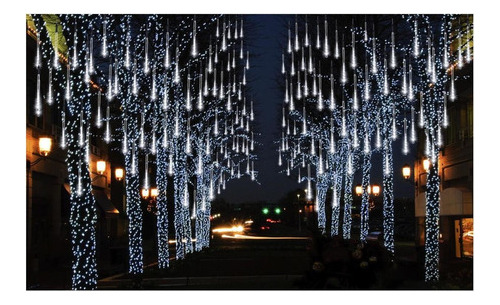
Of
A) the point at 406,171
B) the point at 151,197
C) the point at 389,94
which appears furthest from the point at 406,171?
the point at 151,197

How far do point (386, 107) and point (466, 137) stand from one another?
631 centimetres

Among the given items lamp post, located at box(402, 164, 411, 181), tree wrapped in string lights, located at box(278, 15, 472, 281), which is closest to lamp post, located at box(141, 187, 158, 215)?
tree wrapped in string lights, located at box(278, 15, 472, 281)

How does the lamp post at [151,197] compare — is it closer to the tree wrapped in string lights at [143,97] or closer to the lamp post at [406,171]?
the tree wrapped in string lights at [143,97]

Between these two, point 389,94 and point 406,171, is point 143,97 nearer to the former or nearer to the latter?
point 389,94

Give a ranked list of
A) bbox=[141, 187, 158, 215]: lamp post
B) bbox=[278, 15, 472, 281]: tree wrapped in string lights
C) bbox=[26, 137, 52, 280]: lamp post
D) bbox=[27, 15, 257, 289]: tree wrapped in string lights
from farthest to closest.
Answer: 1. bbox=[141, 187, 158, 215]: lamp post
2. bbox=[26, 137, 52, 280]: lamp post
3. bbox=[278, 15, 472, 281]: tree wrapped in string lights
4. bbox=[27, 15, 257, 289]: tree wrapped in string lights

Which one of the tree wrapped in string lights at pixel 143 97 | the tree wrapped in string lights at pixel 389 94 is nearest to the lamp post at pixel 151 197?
the tree wrapped in string lights at pixel 143 97

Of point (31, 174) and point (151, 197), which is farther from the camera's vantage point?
point (151, 197)

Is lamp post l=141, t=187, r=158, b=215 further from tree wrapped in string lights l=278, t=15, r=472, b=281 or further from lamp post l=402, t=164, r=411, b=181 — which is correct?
lamp post l=402, t=164, r=411, b=181

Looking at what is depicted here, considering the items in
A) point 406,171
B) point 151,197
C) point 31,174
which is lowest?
point 151,197

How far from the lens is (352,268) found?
16.4 metres

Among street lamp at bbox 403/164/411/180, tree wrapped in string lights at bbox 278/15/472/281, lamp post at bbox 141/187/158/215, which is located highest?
tree wrapped in string lights at bbox 278/15/472/281

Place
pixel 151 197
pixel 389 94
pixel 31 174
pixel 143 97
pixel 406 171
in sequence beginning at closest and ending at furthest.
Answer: pixel 143 97 < pixel 389 94 < pixel 31 174 < pixel 406 171 < pixel 151 197

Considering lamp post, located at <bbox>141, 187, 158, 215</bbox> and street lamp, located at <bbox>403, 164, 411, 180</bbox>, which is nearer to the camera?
street lamp, located at <bbox>403, 164, 411, 180</bbox>

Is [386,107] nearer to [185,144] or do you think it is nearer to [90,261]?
[185,144]
